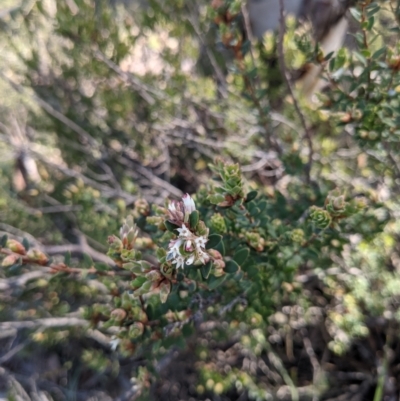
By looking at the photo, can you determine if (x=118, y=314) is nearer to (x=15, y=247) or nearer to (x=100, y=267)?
(x=100, y=267)

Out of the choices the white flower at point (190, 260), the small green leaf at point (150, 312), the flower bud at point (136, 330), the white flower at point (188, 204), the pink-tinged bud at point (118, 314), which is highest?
the white flower at point (188, 204)

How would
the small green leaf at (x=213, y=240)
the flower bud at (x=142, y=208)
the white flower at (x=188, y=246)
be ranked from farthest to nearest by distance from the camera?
1. the flower bud at (x=142, y=208)
2. the small green leaf at (x=213, y=240)
3. the white flower at (x=188, y=246)

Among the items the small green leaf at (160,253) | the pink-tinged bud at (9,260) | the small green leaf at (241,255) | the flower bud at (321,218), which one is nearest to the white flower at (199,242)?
the small green leaf at (160,253)

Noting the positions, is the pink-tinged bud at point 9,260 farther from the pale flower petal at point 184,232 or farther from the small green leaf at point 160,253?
the pale flower petal at point 184,232

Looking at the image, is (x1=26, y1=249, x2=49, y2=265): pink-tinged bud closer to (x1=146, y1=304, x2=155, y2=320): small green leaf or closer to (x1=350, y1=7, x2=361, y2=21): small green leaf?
(x1=146, y1=304, x2=155, y2=320): small green leaf

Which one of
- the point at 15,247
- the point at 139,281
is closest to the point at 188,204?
the point at 139,281

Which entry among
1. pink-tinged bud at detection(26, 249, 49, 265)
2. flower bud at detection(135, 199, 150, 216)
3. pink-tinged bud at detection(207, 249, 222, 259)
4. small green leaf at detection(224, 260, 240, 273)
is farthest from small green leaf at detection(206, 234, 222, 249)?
pink-tinged bud at detection(26, 249, 49, 265)

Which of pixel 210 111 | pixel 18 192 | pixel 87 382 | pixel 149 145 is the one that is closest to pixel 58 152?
pixel 18 192
